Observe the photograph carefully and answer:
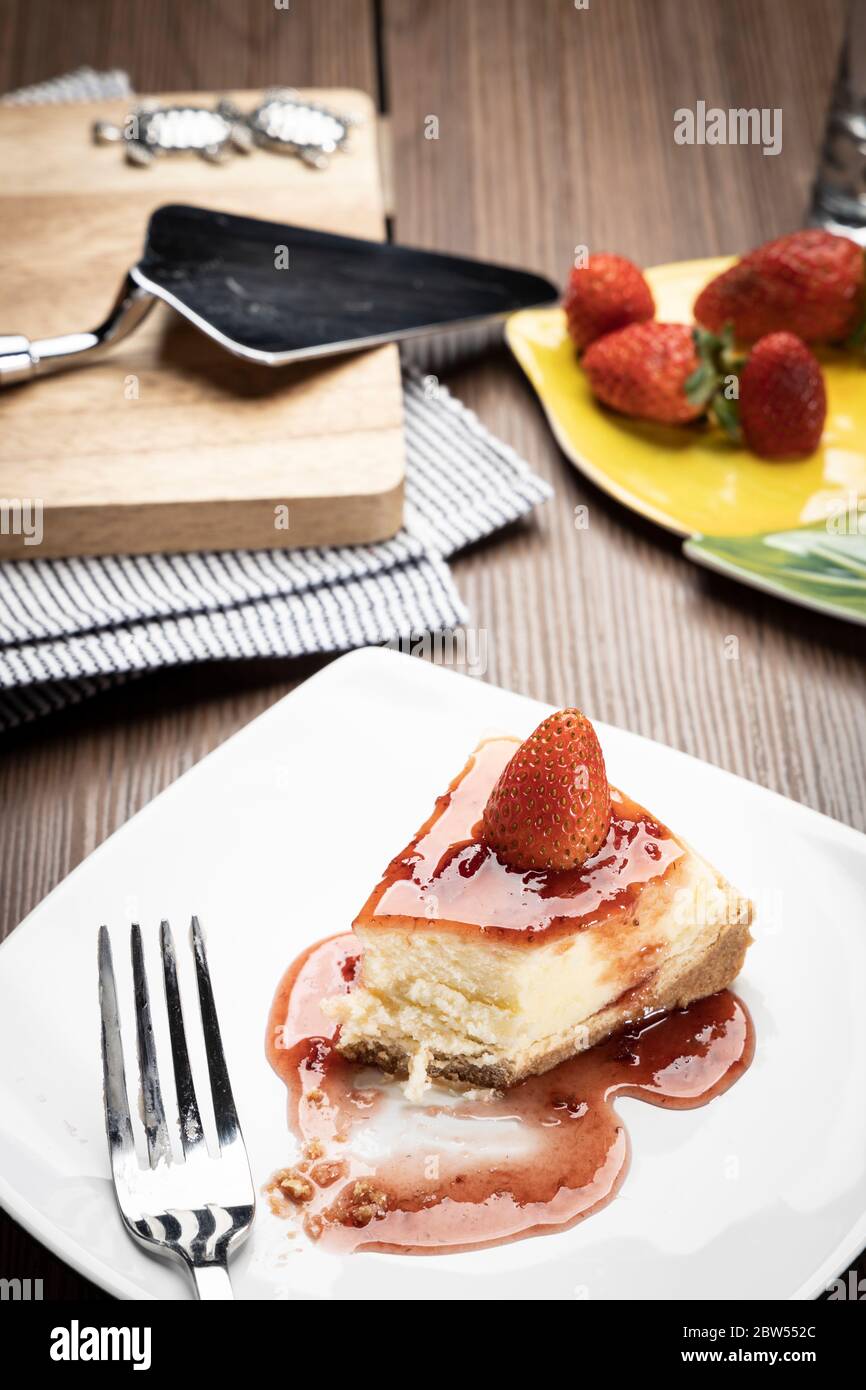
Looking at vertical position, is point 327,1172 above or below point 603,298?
below

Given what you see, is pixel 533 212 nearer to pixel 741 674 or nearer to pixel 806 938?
pixel 741 674

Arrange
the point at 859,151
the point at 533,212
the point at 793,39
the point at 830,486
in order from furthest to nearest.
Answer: the point at 793,39
the point at 533,212
the point at 859,151
the point at 830,486

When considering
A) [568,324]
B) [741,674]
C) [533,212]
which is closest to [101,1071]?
[741,674]

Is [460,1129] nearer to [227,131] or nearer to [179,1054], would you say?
[179,1054]

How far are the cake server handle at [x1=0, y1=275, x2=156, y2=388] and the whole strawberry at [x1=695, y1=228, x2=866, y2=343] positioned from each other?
81cm

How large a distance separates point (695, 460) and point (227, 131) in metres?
0.98

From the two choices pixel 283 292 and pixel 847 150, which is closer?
pixel 283 292

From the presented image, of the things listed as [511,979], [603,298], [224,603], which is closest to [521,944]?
[511,979]

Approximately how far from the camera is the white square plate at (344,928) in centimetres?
108

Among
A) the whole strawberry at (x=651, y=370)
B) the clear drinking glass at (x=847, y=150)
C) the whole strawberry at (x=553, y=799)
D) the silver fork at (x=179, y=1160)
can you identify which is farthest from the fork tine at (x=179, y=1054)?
the clear drinking glass at (x=847, y=150)

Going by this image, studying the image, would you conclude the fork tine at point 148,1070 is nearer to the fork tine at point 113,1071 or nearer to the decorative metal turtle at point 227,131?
the fork tine at point 113,1071

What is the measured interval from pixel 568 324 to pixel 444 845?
3.33 feet

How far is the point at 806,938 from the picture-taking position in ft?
4.31

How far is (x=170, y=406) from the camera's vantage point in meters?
1.87
